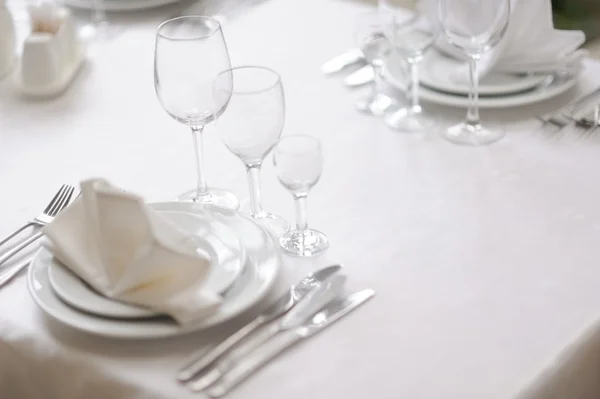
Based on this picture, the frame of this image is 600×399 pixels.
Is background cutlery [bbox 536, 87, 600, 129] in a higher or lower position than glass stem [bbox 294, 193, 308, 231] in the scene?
lower

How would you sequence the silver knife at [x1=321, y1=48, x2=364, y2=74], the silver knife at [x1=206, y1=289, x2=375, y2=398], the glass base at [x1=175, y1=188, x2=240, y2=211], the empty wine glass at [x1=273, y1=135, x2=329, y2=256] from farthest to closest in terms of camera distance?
the silver knife at [x1=321, y1=48, x2=364, y2=74] → the glass base at [x1=175, y1=188, x2=240, y2=211] → the empty wine glass at [x1=273, y1=135, x2=329, y2=256] → the silver knife at [x1=206, y1=289, x2=375, y2=398]

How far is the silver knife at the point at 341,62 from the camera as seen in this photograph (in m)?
1.49

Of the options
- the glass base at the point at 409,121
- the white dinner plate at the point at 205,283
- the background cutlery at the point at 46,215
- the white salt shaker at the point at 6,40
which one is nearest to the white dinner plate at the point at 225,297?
the white dinner plate at the point at 205,283

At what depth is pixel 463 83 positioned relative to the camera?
4.45 feet

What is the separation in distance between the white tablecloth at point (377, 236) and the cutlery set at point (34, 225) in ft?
0.08

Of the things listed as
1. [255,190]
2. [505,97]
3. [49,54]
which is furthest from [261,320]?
[49,54]

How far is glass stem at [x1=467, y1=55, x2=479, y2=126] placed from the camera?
128 cm

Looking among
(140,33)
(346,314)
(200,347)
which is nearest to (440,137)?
(346,314)

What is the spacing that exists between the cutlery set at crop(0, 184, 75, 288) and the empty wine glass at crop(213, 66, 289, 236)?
24cm

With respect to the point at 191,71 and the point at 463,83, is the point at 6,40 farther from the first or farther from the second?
the point at 463,83

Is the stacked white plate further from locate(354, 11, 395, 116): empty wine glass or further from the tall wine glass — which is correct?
the tall wine glass

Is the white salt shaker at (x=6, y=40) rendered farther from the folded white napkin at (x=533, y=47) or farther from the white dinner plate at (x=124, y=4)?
the folded white napkin at (x=533, y=47)

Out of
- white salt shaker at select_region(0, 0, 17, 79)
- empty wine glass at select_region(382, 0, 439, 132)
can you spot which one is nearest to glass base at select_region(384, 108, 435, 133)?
empty wine glass at select_region(382, 0, 439, 132)

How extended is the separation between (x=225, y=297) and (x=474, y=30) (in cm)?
56
